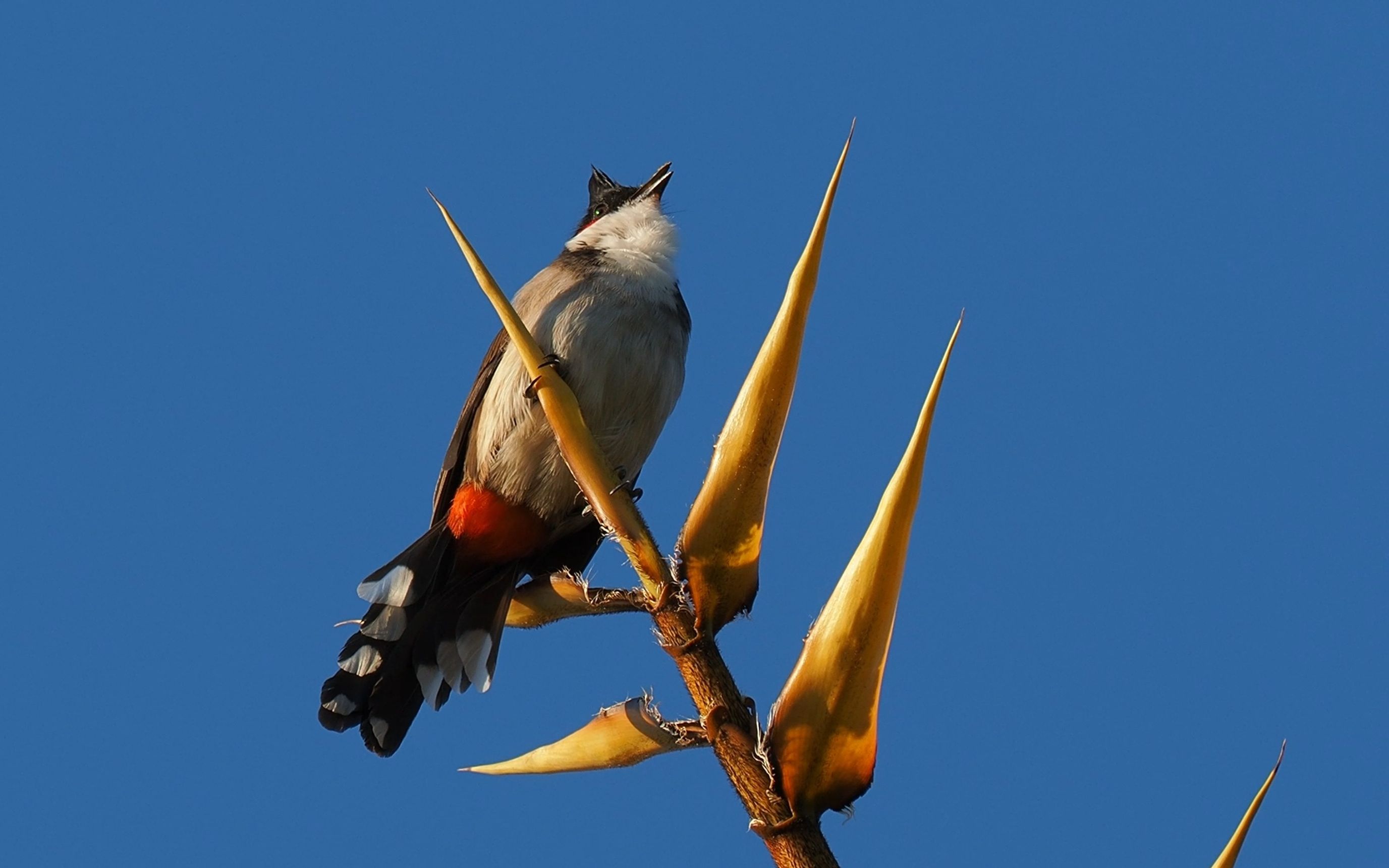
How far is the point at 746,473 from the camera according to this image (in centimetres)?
245

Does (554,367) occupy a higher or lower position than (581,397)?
lower

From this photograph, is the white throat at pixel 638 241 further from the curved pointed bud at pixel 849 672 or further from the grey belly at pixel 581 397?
the curved pointed bud at pixel 849 672

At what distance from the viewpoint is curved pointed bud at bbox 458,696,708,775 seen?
2684 millimetres

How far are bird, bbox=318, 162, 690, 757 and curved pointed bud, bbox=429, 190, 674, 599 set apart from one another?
190cm

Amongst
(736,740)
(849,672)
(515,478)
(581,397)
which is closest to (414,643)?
(515,478)

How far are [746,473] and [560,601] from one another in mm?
1287

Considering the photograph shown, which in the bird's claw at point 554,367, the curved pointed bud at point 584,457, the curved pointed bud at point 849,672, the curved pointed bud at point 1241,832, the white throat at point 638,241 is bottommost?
the curved pointed bud at point 1241,832

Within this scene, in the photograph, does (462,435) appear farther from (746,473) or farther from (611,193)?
(746,473)

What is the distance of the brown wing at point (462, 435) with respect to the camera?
546cm

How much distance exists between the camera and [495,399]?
531 centimetres

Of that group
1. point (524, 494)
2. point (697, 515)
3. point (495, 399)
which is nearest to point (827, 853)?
point (697, 515)

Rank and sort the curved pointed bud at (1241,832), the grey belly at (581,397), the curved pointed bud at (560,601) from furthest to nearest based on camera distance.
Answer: the grey belly at (581,397) → the curved pointed bud at (560,601) → the curved pointed bud at (1241,832)

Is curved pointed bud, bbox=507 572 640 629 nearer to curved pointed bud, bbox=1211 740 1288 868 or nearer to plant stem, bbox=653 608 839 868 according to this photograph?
plant stem, bbox=653 608 839 868

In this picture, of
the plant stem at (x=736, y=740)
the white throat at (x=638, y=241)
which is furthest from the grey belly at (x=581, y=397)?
the plant stem at (x=736, y=740)
